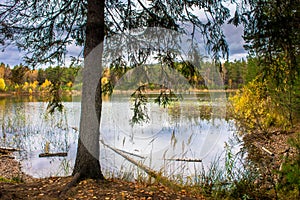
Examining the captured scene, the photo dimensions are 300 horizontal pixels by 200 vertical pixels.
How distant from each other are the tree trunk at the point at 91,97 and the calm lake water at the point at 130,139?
45.1 inches

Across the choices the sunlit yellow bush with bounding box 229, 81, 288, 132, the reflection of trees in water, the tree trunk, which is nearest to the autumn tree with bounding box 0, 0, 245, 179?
the tree trunk

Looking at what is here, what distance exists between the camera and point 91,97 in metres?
3.22

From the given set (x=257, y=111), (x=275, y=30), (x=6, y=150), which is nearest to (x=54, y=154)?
(x=6, y=150)

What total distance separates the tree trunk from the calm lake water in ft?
3.76

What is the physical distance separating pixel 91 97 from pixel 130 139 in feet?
14.4

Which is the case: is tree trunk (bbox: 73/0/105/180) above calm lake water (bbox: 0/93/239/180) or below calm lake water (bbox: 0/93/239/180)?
above

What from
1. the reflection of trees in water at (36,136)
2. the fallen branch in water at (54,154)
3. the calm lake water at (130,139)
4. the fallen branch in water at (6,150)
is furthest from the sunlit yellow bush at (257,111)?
the fallen branch in water at (6,150)

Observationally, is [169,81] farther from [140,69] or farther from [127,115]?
[127,115]

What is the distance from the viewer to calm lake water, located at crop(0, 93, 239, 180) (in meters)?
5.95

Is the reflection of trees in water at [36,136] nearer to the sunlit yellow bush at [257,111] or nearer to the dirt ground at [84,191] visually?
the dirt ground at [84,191]

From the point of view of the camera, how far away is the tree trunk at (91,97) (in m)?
3.22

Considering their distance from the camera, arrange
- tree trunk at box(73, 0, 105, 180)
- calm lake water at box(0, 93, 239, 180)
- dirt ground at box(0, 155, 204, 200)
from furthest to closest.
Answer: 1. calm lake water at box(0, 93, 239, 180)
2. tree trunk at box(73, 0, 105, 180)
3. dirt ground at box(0, 155, 204, 200)

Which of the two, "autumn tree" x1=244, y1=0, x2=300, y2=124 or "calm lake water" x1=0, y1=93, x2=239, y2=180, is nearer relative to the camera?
"autumn tree" x1=244, y1=0, x2=300, y2=124

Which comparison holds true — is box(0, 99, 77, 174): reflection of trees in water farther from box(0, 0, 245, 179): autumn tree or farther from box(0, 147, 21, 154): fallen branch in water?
box(0, 0, 245, 179): autumn tree
